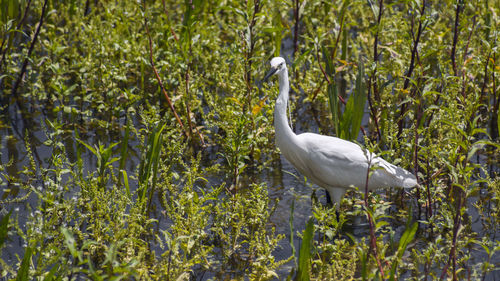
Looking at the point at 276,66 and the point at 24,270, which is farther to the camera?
the point at 276,66

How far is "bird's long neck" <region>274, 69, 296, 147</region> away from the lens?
13.3 feet

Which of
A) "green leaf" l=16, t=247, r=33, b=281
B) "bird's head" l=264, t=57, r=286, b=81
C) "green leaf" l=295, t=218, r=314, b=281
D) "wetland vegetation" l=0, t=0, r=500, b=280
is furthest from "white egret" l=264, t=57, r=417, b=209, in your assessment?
"green leaf" l=16, t=247, r=33, b=281

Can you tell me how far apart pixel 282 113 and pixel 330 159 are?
16.5 inches

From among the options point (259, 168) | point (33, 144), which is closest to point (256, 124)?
point (259, 168)

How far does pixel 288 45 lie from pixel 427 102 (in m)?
2.20

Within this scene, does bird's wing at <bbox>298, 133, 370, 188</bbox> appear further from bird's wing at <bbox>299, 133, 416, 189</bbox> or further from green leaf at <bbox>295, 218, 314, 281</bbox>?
green leaf at <bbox>295, 218, 314, 281</bbox>

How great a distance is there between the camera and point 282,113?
4074 mm

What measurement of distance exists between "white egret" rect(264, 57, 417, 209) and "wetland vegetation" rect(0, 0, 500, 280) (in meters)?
0.12

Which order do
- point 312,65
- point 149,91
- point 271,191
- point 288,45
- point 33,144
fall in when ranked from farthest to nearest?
1. point 288,45
2. point 149,91
3. point 312,65
4. point 33,144
5. point 271,191

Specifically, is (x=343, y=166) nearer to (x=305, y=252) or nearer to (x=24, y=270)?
(x=305, y=252)

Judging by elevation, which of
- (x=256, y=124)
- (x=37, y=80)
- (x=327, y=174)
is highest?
(x=37, y=80)

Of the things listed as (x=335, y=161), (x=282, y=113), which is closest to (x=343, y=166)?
(x=335, y=161)

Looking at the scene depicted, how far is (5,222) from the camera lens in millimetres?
2854

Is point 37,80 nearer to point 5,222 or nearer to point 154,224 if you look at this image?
point 154,224
